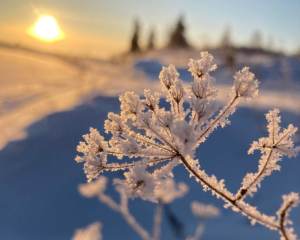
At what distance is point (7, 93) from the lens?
7.27 meters

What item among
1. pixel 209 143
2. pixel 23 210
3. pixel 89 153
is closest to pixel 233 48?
pixel 209 143

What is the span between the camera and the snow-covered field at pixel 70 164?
4.39m

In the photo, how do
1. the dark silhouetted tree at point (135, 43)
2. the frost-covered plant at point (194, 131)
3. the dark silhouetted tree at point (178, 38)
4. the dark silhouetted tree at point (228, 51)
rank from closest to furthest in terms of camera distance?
the frost-covered plant at point (194, 131) → the dark silhouetted tree at point (228, 51) → the dark silhouetted tree at point (178, 38) → the dark silhouetted tree at point (135, 43)

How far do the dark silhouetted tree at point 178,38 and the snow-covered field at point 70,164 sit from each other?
53.8 feet

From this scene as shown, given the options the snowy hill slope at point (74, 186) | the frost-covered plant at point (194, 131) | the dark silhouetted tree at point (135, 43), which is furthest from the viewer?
the dark silhouetted tree at point (135, 43)

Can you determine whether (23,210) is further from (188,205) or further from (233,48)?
(233,48)

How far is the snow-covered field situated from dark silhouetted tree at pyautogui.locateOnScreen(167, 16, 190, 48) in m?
16.4

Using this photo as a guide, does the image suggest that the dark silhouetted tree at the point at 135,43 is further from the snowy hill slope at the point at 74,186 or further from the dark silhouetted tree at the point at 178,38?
the snowy hill slope at the point at 74,186

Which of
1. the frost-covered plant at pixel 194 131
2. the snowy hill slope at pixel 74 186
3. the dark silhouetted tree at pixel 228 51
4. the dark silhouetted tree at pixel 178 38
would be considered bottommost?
the frost-covered plant at pixel 194 131

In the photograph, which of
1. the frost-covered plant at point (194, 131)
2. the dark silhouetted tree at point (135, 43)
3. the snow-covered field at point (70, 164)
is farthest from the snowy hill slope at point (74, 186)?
the dark silhouetted tree at point (135, 43)

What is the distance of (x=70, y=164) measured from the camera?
5.28 metres

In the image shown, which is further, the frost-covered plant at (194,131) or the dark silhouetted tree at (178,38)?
the dark silhouetted tree at (178,38)

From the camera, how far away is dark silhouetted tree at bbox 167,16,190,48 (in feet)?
79.6

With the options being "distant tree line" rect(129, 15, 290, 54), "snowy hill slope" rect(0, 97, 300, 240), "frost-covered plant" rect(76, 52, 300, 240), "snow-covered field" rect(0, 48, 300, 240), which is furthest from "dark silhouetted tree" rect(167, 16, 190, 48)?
"frost-covered plant" rect(76, 52, 300, 240)
